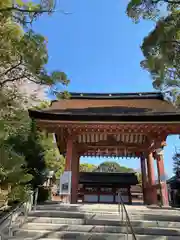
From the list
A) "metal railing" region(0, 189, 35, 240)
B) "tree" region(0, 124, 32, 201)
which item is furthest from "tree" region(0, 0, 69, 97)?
"metal railing" region(0, 189, 35, 240)

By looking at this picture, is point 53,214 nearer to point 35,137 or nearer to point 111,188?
point 35,137

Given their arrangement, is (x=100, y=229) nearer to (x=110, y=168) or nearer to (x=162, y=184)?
(x=162, y=184)

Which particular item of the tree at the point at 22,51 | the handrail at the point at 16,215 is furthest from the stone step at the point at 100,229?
the tree at the point at 22,51

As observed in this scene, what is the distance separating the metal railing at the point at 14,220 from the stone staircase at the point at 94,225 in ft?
0.44

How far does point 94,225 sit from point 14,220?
2057 millimetres

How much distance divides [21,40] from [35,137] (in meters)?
3.85

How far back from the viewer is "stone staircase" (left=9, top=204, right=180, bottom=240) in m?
4.58

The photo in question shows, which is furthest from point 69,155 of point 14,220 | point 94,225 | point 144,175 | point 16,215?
point 144,175

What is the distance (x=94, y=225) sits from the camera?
5.08 metres

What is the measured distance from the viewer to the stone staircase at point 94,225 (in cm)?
458

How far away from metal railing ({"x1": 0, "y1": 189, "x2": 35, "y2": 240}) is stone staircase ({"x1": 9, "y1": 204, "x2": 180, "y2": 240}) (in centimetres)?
13

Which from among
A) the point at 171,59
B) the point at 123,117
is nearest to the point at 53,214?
the point at 123,117

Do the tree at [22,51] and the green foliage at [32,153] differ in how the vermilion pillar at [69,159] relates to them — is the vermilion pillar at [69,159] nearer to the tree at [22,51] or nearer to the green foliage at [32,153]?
the green foliage at [32,153]

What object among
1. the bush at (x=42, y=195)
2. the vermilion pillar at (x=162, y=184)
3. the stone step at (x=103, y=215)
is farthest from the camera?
the bush at (x=42, y=195)
